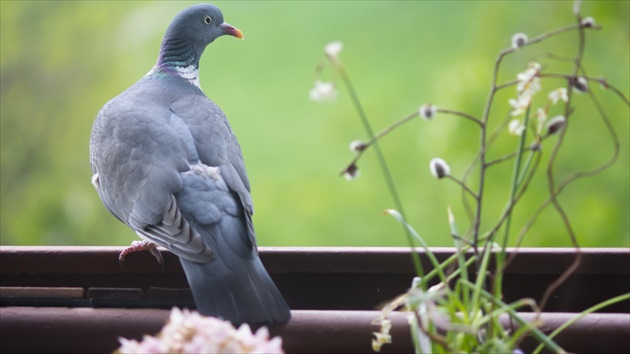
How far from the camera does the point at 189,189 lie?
1414mm

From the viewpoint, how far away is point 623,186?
8.95 ft

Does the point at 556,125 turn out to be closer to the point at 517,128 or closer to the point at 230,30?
the point at 517,128

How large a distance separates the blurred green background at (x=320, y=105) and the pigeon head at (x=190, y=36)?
38.7 inches

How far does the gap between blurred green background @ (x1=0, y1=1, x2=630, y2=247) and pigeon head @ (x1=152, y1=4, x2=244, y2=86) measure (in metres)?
0.98

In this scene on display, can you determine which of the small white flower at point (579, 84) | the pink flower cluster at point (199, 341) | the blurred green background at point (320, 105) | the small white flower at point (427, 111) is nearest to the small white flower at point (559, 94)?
the small white flower at point (579, 84)

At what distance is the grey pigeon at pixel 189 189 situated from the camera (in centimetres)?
124

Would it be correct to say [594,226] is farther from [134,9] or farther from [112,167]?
[134,9]

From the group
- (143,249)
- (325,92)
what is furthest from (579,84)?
(143,249)

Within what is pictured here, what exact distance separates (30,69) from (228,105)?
98 centimetres

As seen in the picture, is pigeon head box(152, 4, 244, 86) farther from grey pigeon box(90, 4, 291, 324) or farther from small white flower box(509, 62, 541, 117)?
small white flower box(509, 62, 541, 117)

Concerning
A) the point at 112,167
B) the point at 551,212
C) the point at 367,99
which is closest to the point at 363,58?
the point at 367,99

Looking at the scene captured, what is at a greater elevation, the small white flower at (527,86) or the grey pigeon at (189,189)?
the grey pigeon at (189,189)

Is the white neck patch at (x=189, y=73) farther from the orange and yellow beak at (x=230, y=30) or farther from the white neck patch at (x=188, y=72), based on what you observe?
the orange and yellow beak at (x=230, y=30)

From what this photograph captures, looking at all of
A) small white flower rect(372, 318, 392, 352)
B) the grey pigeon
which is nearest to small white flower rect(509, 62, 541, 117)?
small white flower rect(372, 318, 392, 352)
